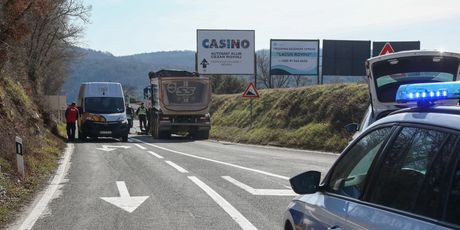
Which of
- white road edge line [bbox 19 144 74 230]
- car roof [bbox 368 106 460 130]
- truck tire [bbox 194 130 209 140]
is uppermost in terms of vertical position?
car roof [bbox 368 106 460 130]

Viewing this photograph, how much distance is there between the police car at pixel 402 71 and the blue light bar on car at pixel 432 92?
6.28m

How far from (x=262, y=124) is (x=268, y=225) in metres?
23.3

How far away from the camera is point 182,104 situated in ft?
94.7

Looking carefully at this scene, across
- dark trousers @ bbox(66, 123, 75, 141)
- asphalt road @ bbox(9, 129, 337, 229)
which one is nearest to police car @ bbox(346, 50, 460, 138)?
asphalt road @ bbox(9, 129, 337, 229)

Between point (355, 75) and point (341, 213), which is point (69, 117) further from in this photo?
point (341, 213)

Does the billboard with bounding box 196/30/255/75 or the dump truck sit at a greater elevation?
the billboard with bounding box 196/30/255/75

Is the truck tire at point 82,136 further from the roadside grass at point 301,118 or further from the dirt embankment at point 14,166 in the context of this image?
the roadside grass at point 301,118

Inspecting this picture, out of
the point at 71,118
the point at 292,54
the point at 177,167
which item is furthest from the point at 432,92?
the point at 292,54

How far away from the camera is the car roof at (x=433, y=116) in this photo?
261 centimetres

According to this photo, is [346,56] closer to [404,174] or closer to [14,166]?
[14,166]

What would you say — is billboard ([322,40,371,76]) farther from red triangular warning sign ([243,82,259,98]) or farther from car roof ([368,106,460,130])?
car roof ([368,106,460,130])

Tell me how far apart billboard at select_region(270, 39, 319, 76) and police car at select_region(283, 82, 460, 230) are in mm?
36199

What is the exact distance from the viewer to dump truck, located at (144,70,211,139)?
28766 mm

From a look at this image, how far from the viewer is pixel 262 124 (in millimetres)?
30531
